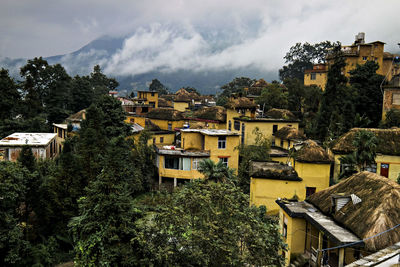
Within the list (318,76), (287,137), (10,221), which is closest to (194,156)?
(287,137)

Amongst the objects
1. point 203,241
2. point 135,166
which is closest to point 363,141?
point 203,241

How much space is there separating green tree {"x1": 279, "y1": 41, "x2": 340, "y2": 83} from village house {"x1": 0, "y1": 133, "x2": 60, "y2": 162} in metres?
53.0

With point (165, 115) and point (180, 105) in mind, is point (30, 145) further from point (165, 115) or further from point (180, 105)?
point (180, 105)

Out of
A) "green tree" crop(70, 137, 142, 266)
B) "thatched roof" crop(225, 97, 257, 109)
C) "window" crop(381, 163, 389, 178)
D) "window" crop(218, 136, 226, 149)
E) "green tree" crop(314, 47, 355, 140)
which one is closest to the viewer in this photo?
"green tree" crop(70, 137, 142, 266)

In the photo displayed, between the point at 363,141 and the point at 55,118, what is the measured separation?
141 ft

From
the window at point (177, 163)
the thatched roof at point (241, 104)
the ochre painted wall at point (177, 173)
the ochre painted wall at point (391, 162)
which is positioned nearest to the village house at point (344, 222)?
the ochre painted wall at point (391, 162)

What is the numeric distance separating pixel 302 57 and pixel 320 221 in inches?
2564

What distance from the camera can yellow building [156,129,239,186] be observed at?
99.2 feet

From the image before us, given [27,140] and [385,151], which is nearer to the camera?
[385,151]

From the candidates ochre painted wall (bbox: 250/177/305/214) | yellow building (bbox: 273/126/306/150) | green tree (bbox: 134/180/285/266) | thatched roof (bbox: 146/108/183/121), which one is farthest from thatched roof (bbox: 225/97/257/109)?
green tree (bbox: 134/180/285/266)

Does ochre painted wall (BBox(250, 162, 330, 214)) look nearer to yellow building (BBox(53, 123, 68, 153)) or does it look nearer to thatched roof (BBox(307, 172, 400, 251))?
thatched roof (BBox(307, 172, 400, 251))

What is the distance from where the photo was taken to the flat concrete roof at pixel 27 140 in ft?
95.2

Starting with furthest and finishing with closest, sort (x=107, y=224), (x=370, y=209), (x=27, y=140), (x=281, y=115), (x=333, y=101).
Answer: (x=281, y=115), (x=333, y=101), (x=27, y=140), (x=107, y=224), (x=370, y=209)

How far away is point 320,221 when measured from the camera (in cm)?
1377
